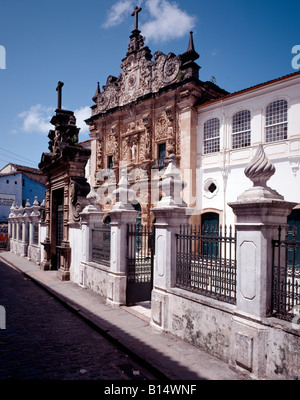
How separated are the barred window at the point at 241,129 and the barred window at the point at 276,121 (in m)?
0.99

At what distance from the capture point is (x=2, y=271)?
598 inches

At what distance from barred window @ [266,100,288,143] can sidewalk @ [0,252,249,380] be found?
429 inches

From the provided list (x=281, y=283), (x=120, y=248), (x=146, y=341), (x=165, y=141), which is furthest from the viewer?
(x=165, y=141)

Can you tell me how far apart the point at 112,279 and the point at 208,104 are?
12567mm

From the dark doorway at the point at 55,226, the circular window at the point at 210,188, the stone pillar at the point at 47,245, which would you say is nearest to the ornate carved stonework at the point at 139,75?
the circular window at the point at 210,188

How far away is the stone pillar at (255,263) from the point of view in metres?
4.30

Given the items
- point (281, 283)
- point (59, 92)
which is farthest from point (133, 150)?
point (281, 283)

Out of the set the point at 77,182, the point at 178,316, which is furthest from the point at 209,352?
the point at 77,182

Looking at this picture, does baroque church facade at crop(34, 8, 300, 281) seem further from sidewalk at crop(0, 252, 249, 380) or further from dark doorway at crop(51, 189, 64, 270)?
sidewalk at crop(0, 252, 249, 380)

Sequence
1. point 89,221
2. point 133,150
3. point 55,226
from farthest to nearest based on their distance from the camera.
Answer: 1. point 133,150
2. point 55,226
3. point 89,221

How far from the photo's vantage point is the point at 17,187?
3594 cm

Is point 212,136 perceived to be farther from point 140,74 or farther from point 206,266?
point 206,266

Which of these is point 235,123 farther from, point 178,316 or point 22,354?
point 22,354

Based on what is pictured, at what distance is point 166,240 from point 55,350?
296cm
